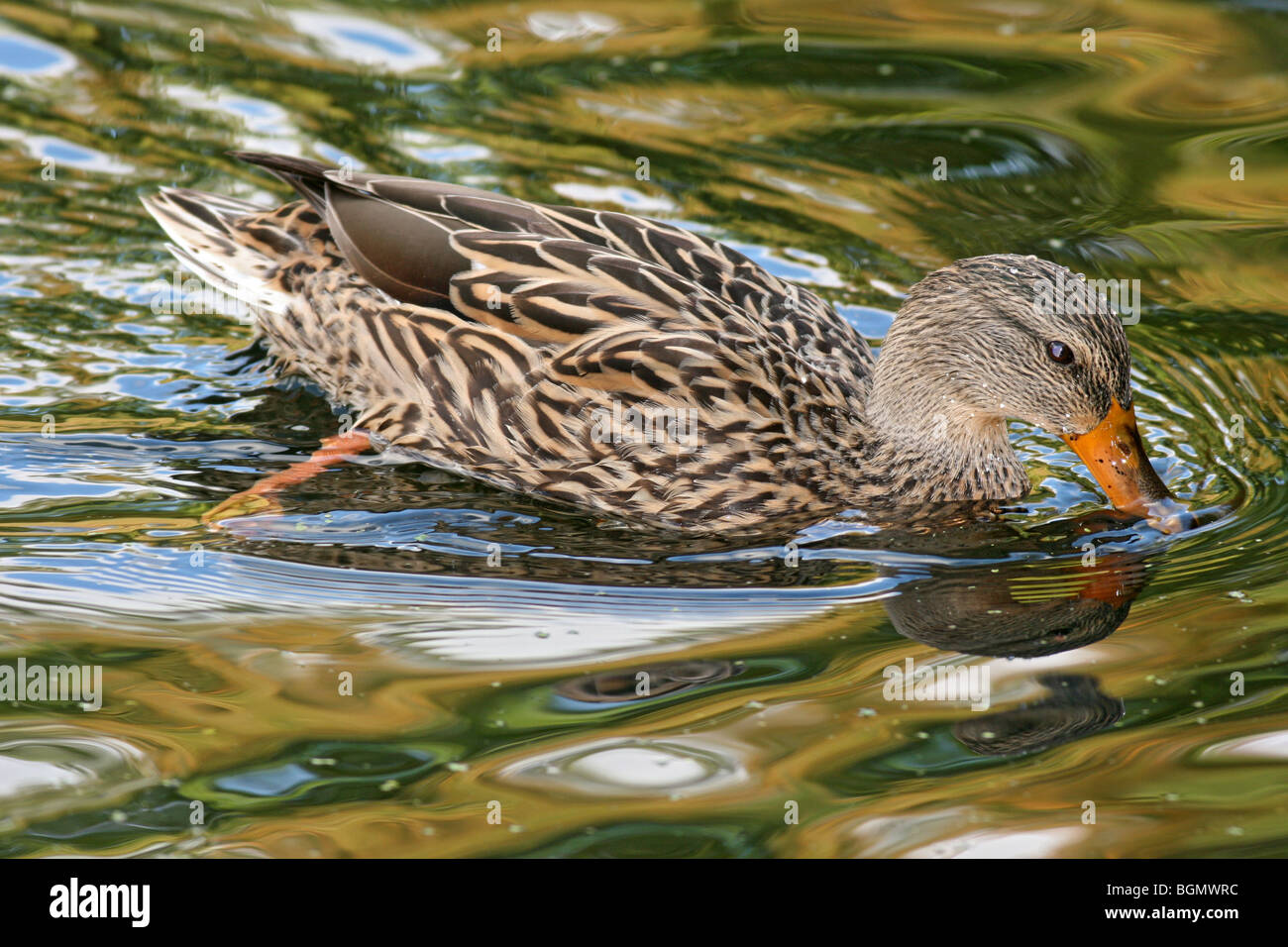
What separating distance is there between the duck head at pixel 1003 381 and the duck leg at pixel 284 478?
2.40 m

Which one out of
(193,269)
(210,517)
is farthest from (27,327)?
(210,517)

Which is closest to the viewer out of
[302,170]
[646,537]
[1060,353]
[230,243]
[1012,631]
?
[1012,631]

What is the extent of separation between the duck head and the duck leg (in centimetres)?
240

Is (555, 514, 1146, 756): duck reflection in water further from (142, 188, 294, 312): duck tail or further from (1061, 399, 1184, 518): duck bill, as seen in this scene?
(142, 188, 294, 312): duck tail

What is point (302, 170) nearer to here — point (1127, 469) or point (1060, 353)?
point (1060, 353)

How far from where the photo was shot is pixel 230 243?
26.1 feet

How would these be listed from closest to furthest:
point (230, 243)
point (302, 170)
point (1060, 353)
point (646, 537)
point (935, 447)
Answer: point (1060, 353)
point (646, 537)
point (935, 447)
point (302, 170)
point (230, 243)

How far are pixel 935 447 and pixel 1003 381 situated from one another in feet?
1.47

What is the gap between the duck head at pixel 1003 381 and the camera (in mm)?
6668

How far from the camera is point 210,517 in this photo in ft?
22.5

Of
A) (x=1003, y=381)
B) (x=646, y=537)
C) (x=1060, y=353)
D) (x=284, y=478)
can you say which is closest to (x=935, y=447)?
(x=1003, y=381)

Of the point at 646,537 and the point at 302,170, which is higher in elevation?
the point at 302,170

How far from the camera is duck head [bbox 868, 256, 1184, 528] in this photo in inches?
263

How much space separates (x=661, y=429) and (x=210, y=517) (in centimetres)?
194
